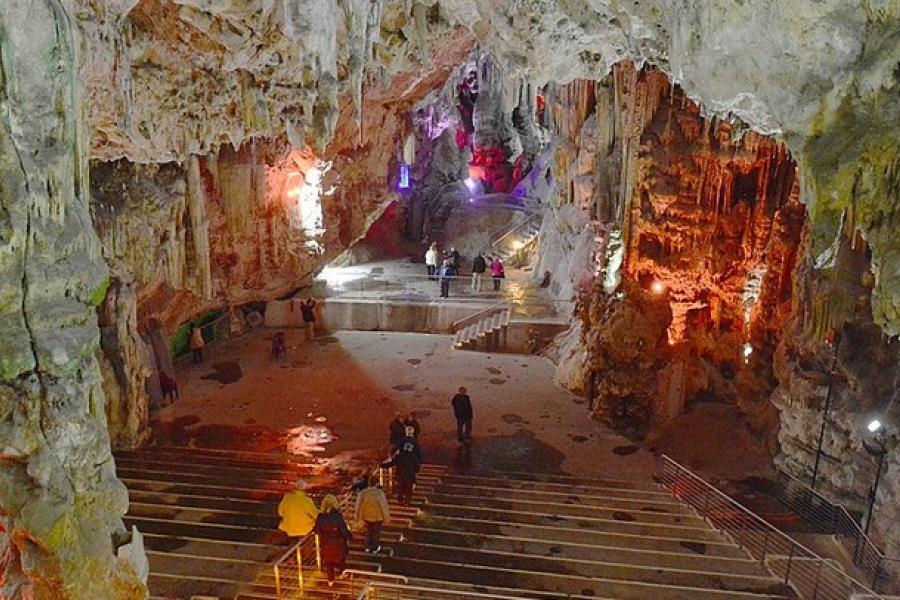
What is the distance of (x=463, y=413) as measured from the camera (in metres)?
11.8

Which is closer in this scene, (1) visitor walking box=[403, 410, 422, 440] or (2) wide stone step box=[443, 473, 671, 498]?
(1) visitor walking box=[403, 410, 422, 440]

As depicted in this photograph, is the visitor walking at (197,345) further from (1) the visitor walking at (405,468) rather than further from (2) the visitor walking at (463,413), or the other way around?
(1) the visitor walking at (405,468)

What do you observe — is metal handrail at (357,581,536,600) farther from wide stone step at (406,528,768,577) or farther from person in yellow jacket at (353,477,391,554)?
wide stone step at (406,528,768,577)

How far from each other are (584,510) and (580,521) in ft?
1.07

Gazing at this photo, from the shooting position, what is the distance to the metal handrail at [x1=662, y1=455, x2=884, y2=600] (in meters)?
7.49

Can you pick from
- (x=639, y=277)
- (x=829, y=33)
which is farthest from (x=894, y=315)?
(x=639, y=277)

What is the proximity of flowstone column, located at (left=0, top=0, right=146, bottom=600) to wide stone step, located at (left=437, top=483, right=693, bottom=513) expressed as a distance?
4999 millimetres

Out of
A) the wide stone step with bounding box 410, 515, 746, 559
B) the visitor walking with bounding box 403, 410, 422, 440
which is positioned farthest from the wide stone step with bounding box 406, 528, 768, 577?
the visitor walking with bounding box 403, 410, 422, 440

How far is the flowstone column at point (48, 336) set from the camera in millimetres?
4898

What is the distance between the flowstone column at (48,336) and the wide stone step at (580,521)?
167 inches

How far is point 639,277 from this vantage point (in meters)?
16.6

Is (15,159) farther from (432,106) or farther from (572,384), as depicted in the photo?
(432,106)

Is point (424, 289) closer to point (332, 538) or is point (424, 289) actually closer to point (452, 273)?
point (452, 273)

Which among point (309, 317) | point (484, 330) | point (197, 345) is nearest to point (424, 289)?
point (484, 330)
